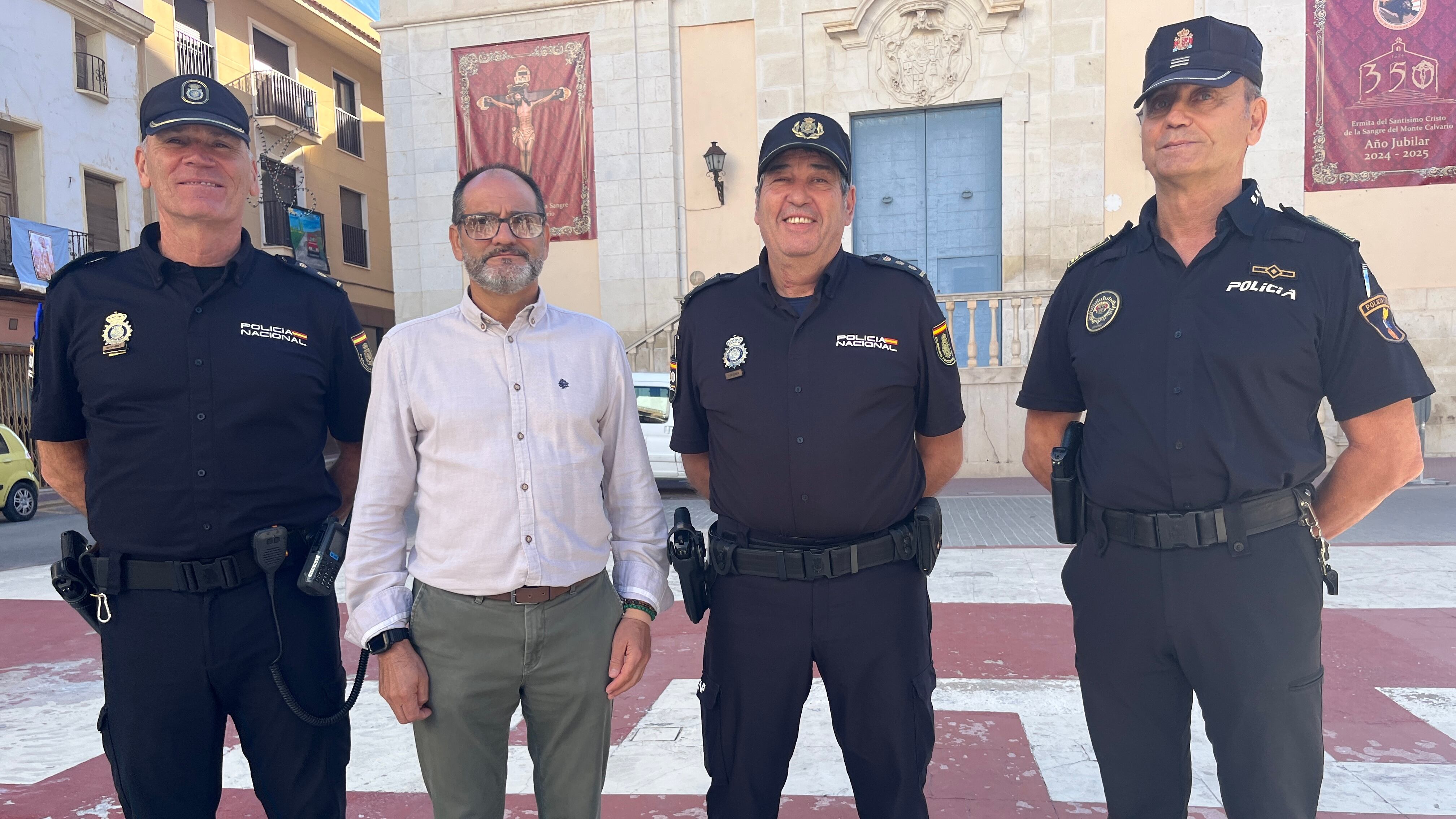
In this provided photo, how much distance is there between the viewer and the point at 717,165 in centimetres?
1476

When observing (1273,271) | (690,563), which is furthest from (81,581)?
(1273,271)

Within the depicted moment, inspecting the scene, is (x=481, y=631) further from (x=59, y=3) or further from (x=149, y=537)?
(x=59, y=3)

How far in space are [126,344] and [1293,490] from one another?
3109 mm

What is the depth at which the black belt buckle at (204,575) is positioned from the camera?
2.37m

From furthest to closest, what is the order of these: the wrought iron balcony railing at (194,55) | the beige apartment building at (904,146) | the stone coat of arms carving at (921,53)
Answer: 1. the wrought iron balcony railing at (194,55)
2. the stone coat of arms carving at (921,53)
3. the beige apartment building at (904,146)

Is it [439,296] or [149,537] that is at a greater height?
[439,296]

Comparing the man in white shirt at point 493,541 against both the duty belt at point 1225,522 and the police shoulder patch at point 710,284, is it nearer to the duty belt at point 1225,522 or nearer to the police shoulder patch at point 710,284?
the police shoulder patch at point 710,284

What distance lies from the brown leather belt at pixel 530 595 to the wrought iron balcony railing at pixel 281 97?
73.1 ft

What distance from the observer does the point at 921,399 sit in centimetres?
270

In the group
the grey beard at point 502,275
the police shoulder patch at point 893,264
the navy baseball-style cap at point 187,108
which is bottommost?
the grey beard at point 502,275

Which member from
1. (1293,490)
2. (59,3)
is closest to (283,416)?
(1293,490)

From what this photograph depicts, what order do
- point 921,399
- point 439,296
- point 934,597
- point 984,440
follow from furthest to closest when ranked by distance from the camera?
1. point 439,296
2. point 984,440
3. point 934,597
4. point 921,399

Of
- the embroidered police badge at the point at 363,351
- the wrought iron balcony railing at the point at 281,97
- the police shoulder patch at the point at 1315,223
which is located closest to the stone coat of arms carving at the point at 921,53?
the police shoulder patch at the point at 1315,223

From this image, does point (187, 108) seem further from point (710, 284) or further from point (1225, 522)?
point (1225, 522)
